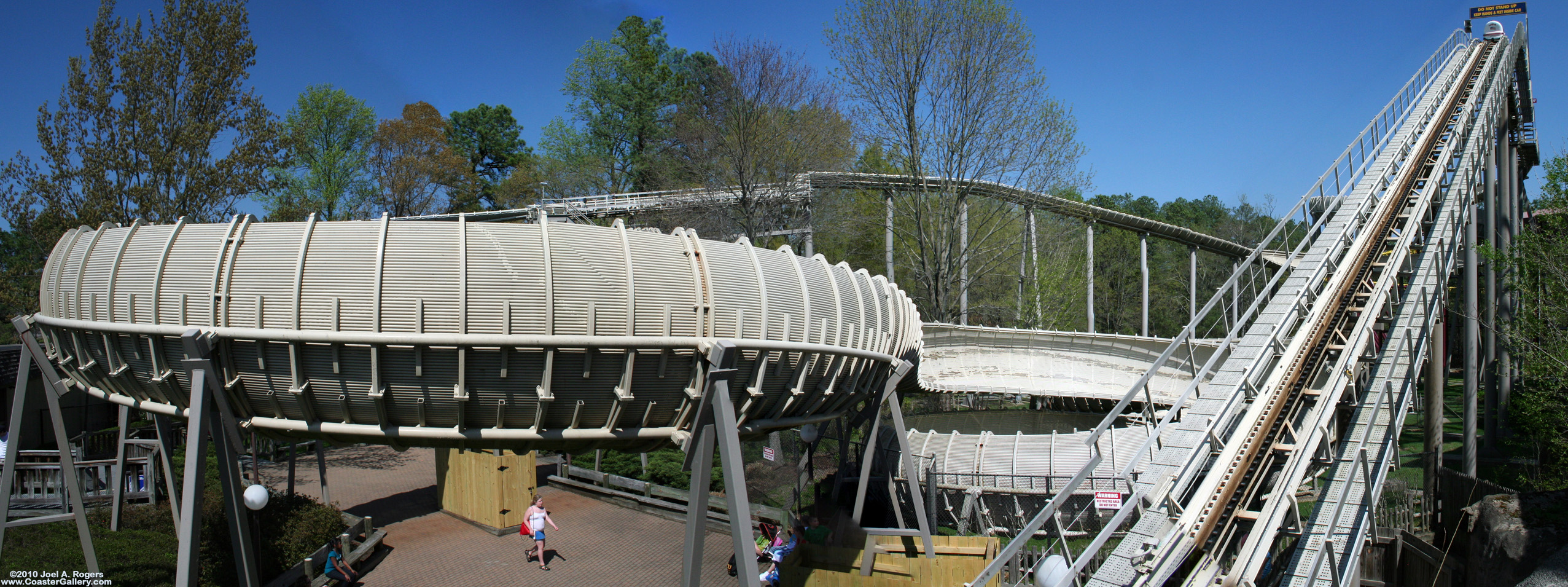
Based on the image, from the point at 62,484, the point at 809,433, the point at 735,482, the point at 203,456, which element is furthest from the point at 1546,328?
the point at 62,484

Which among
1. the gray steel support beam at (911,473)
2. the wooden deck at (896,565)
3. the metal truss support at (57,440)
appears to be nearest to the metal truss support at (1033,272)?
the wooden deck at (896,565)

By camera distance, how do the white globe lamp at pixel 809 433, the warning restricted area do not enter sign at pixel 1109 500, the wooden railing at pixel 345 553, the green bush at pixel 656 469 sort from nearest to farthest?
the warning restricted area do not enter sign at pixel 1109 500, the white globe lamp at pixel 809 433, the wooden railing at pixel 345 553, the green bush at pixel 656 469

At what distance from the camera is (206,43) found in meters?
24.9

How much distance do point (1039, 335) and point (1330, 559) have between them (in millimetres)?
19565

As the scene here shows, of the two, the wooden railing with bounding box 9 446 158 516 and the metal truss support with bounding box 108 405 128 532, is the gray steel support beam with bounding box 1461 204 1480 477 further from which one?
the wooden railing with bounding box 9 446 158 516

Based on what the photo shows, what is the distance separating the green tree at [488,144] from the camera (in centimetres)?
6272

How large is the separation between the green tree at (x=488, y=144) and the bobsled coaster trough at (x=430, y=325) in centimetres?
5486

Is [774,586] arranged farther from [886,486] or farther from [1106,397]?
[1106,397]

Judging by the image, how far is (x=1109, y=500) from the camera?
404 inches

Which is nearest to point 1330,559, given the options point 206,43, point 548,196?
point 206,43

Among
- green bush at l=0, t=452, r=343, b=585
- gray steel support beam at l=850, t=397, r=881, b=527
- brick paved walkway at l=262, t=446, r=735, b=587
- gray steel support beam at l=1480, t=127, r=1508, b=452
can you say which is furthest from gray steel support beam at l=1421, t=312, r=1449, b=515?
green bush at l=0, t=452, r=343, b=585

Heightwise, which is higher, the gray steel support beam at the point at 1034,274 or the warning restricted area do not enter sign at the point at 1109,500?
the gray steel support beam at the point at 1034,274

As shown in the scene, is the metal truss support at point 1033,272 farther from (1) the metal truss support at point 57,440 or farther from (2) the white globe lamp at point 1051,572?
(1) the metal truss support at point 57,440

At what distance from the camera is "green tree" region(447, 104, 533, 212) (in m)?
62.7
